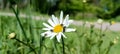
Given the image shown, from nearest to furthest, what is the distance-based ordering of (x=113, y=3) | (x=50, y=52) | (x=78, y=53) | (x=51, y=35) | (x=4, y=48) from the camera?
(x=51, y=35) → (x=4, y=48) → (x=50, y=52) → (x=78, y=53) → (x=113, y=3)

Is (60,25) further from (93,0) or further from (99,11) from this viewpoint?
(93,0)

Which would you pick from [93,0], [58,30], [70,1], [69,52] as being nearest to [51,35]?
[58,30]

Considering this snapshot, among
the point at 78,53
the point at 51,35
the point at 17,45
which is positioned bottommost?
the point at 78,53

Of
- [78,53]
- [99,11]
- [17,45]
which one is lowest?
[99,11]

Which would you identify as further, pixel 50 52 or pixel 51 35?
pixel 50 52

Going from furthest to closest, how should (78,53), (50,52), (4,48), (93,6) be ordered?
(93,6) → (78,53) → (50,52) → (4,48)

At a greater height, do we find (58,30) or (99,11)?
(58,30)

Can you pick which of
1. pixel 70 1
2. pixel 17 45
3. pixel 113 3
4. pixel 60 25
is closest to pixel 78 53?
pixel 17 45

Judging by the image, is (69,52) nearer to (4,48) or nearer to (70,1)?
(4,48)

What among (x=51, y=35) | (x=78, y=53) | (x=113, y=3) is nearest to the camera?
(x=51, y=35)
